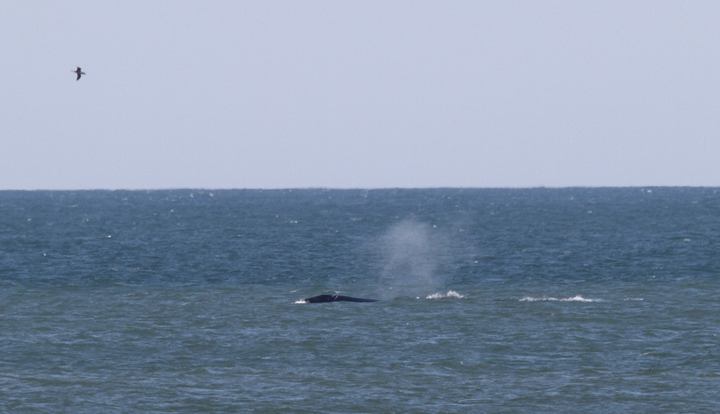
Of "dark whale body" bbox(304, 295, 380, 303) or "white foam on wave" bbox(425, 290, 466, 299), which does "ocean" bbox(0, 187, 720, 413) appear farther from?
"dark whale body" bbox(304, 295, 380, 303)

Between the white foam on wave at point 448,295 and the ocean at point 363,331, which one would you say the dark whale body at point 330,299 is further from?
the white foam on wave at point 448,295

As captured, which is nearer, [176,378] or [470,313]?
[176,378]

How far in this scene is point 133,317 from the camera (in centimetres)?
5047

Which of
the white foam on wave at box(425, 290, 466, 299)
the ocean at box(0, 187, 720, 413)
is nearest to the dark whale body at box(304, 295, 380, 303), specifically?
the ocean at box(0, 187, 720, 413)

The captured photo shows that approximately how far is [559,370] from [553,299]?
21.4 metres

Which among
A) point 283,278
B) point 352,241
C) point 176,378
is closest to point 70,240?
point 352,241

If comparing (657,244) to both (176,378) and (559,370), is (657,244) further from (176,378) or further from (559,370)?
(176,378)

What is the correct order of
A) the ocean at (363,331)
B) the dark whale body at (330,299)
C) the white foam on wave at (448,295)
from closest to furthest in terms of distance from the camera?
the ocean at (363,331), the dark whale body at (330,299), the white foam on wave at (448,295)

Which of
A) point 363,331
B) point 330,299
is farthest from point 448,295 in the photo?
point 363,331

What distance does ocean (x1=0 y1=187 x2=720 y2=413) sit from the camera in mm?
32031

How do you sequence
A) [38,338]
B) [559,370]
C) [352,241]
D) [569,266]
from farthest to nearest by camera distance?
[352,241] < [569,266] < [38,338] < [559,370]

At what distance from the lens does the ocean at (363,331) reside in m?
32.0

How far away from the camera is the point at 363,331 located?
45031 mm

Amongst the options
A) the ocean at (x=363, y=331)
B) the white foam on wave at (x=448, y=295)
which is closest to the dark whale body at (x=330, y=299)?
the ocean at (x=363, y=331)
